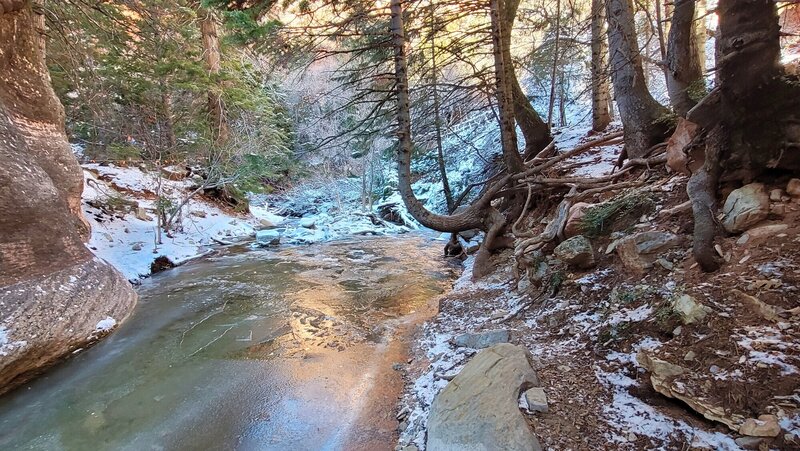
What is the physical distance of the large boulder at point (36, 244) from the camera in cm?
401

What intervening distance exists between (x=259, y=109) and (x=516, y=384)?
13408 mm

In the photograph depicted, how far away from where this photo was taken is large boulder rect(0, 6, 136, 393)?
4008 mm

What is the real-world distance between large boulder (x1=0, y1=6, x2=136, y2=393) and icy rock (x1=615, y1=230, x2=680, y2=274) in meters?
5.93

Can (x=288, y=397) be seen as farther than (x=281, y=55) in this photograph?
No

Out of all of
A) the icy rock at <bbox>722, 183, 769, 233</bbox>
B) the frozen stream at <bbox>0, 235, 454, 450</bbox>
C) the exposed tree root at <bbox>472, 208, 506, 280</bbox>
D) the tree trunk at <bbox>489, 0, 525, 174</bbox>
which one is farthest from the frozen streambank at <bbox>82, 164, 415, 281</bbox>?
the icy rock at <bbox>722, 183, 769, 233</bbox>

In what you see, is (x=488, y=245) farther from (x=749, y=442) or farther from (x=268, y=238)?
(x=268, y=238)

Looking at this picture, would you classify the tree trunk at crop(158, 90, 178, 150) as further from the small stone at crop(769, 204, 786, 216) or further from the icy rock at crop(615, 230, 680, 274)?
the small stone at crop(769, 204, 786, 216)

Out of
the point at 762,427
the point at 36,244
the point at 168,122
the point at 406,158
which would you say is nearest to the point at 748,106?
the point at 762,427

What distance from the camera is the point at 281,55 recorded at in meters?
6.45

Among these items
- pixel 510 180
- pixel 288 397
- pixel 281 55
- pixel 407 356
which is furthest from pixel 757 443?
pixel 281 55

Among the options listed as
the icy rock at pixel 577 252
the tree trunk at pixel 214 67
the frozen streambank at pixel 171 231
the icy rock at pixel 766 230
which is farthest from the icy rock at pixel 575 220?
the tree trunk at pixel 214 67

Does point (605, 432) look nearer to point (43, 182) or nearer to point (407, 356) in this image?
point (407, 356)

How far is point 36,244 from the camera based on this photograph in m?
4.62

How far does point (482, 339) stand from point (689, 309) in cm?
171
